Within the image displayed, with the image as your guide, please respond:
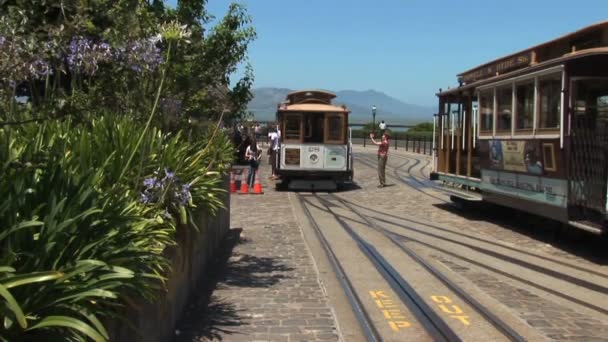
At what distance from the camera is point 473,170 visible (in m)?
15.6

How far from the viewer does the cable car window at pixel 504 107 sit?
12633mm

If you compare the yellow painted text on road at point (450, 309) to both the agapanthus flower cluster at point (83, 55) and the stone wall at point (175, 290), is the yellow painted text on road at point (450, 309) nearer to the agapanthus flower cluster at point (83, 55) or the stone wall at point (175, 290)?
the stone wall at point (175, 290)

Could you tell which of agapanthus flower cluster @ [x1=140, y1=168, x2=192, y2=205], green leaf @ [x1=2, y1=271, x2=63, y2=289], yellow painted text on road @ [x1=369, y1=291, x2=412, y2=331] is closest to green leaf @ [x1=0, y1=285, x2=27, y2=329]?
green leaf @ [x1=2, y1=271, x2=63, y2=289]

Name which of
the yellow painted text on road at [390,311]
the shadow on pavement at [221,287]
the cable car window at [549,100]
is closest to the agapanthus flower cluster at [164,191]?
the shadow on pavement at [221,287]

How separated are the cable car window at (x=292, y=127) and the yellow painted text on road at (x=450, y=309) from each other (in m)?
14.3

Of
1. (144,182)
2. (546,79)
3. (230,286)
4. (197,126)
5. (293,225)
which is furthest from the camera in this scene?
(293,225)

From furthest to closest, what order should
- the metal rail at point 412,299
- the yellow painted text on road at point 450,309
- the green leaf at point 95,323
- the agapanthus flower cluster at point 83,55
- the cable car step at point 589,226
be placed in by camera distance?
the cable car step at point 589,226
the yellow painted text on road at point 450,309
the metal rail at point 412,299
the agapanthus flower cluster at point 83,55
the green leaf at point 95,323

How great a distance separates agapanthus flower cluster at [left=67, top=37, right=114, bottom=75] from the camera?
5.56 meters

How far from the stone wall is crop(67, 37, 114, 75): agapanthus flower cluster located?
1.62 m

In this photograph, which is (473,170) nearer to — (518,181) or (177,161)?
(518,181)

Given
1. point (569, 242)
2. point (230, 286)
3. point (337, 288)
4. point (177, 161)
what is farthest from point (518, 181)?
point (177, 161)

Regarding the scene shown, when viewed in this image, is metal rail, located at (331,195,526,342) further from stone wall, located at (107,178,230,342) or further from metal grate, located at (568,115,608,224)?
stone wall, located at (107,178,230,342)

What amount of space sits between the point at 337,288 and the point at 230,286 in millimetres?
1221

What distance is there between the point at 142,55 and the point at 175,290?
203 centimetres
